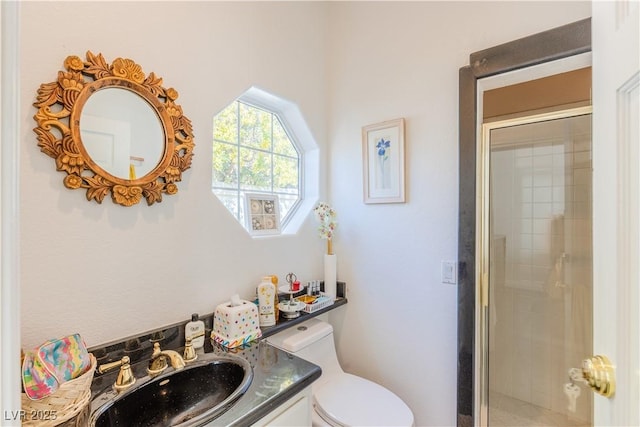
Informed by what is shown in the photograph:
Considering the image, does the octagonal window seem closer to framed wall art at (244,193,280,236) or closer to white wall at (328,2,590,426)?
framed wall art at (244,193,280,236)

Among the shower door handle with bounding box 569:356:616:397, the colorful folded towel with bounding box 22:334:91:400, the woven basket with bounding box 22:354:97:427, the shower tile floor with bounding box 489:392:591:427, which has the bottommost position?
the shower tile floor with bounding box 489:392:591:427

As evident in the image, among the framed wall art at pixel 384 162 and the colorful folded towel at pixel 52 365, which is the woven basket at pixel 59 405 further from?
the framed wall art at pixel 384 162

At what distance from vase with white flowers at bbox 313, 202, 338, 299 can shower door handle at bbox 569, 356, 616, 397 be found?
4.18ft

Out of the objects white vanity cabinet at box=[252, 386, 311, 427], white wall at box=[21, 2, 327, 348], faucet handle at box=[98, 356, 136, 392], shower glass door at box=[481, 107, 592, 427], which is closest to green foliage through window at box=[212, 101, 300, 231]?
white wall at box=[21, 2, 327, 348]

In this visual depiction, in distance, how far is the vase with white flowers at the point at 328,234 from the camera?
180 cm

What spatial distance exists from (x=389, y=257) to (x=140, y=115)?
1.39 metres

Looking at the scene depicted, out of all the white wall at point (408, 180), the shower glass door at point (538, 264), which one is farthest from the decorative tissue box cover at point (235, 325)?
the shower glass door at point (538, 264)

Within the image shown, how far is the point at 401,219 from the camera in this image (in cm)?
163

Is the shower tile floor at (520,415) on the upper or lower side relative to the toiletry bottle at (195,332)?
lower

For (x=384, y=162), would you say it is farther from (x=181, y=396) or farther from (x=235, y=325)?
(x=181, y=396)

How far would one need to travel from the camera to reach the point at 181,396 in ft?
3.40

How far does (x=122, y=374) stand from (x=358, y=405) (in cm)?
102

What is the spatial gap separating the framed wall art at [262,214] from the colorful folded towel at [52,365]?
823 mm

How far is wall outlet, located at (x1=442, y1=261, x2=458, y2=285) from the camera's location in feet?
4.75
